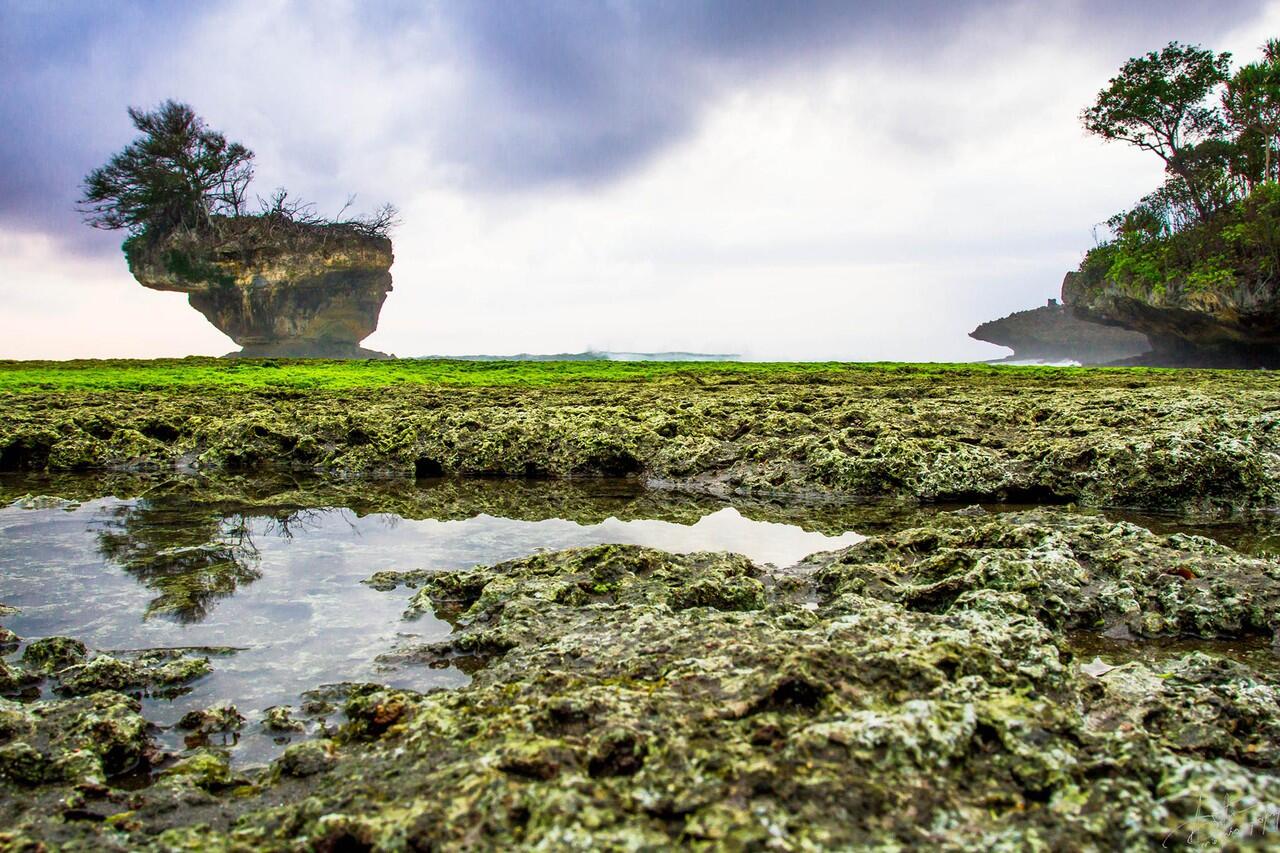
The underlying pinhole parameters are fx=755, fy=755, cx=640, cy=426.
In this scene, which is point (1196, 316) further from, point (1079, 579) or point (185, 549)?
point (185, 549)

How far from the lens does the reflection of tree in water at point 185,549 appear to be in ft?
13.8

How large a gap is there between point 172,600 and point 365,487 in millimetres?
4215

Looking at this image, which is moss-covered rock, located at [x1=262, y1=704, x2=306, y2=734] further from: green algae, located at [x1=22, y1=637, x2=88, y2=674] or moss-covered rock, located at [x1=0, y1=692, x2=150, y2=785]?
green algae, located at [x1=22, y1=637, x2=88, y2=674]

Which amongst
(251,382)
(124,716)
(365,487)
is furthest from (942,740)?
(251,382)

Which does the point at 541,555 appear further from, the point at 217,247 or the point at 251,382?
the point at 217,247

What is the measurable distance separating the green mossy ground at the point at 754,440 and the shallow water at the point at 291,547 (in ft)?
1.86

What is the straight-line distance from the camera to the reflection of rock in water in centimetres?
416

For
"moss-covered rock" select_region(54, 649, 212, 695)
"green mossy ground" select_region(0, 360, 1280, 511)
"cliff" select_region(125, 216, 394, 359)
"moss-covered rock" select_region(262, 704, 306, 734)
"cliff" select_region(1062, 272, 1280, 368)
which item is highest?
"cliff" select_region(125, 216, 394, 359)

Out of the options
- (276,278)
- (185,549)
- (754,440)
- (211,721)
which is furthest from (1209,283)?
(276,278)

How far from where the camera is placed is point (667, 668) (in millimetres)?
2646

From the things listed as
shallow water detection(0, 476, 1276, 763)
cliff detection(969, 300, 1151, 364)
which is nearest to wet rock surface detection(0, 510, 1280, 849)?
shallow water detection(0, 476, 1276, 763)

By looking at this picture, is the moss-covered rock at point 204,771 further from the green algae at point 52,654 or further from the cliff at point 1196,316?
the cliff at point 1196,316

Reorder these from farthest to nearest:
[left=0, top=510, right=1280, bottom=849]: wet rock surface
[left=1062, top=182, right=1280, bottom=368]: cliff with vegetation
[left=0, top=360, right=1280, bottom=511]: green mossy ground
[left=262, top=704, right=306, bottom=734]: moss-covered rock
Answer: [left=1062, top=182, right=1280, bottom=368]: cliff with vegetation, [left=0, top=360, right=1280, bottom=511]: green mossy ground, [left=262, top=704, right=306, bottom=734]: moss-covered rock, [left=0, top=510, right=1280, bottom=849]: wet rock surface

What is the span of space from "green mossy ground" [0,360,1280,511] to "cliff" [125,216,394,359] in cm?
6524
